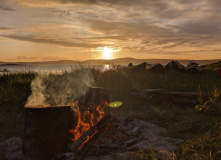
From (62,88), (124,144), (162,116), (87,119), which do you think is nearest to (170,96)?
(162,116)

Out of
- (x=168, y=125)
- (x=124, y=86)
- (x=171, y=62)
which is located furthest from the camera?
(x=171, y=62)

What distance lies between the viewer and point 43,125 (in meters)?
3.79

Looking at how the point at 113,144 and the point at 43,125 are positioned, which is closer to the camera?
the point at 43,125

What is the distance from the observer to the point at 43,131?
3.79m

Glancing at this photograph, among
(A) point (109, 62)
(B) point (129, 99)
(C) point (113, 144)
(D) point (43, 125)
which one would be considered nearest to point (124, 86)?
(B) point (129, 99)

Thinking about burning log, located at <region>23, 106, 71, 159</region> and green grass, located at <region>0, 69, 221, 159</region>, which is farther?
burning log, located at <region>23, 106, 71, 159</region>

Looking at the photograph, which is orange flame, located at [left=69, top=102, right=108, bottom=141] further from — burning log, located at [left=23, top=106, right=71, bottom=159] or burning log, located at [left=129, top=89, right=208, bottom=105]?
burning log, located at [left=129, top=89, right=208, bottom=105]

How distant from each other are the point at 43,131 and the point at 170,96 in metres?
5.13

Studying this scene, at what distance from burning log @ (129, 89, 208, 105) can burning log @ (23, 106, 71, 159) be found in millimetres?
4592

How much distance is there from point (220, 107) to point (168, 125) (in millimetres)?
1887

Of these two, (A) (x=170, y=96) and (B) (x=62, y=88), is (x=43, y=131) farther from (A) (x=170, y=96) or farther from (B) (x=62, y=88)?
(B) (x=62, y=88)

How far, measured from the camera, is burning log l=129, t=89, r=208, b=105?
7.20m

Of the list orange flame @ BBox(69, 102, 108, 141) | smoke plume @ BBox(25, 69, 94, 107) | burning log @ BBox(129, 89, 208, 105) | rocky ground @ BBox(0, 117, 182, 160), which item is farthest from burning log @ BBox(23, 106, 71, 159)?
burning log @ BBox(129, 89, 208, 105)

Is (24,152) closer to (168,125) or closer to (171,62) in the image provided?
(168,125)
